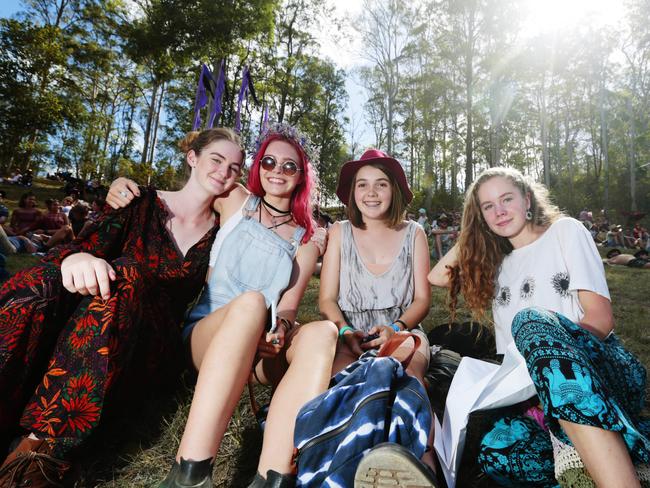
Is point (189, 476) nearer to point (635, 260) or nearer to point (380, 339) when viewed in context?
point (380, 339)

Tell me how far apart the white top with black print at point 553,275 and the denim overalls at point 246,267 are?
1.36 metres

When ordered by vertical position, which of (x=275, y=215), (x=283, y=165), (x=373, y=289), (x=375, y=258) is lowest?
(x=373, y=289)

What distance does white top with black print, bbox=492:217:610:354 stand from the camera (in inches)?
81.0

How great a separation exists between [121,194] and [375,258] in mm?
1740

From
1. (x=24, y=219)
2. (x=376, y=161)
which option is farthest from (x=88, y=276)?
(x=24, y=219)

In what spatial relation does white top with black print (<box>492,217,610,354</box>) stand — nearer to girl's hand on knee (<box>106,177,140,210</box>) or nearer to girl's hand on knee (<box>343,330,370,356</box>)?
girl's hand on knee (<box>343,330,370,356</box>)

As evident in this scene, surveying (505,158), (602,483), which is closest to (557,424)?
(602,483)

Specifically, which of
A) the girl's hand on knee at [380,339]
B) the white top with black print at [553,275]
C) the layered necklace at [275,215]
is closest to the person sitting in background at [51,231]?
the layered necklace at [275,215]

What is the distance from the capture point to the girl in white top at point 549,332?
4.23ft

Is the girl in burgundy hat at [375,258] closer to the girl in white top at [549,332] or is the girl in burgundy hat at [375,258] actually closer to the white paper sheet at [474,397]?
the girl in white top at [549,332]

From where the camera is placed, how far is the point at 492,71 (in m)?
20.6

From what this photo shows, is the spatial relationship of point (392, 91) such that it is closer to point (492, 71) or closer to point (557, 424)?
point (492, 71)

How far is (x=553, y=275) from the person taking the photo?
2.18 metres

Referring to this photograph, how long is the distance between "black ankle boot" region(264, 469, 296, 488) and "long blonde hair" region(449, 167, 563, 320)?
159 cm
